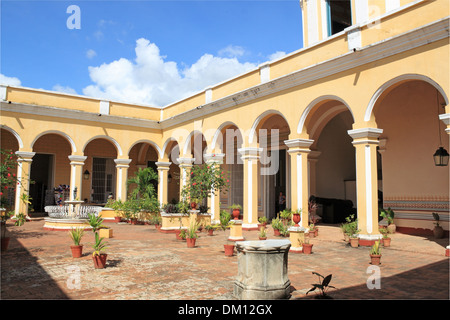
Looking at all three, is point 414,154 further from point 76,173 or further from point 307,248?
point 76,173

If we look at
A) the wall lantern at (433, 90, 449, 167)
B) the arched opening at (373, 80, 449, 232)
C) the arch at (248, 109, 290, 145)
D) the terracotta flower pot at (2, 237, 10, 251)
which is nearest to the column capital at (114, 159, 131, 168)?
the arch at (248, 109, 290, 145)

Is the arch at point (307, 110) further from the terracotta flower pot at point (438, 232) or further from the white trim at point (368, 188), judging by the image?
the terracotta flower pot at point (438, 232)

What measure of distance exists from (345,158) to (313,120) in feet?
13.6

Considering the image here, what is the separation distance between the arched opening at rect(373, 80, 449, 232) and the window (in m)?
4.52

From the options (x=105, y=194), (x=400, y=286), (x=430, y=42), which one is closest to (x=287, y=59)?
(x=430, y=42)

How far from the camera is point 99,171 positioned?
19.7 metres

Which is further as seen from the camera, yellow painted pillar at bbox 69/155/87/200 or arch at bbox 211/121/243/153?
yellow painted pillar at bbox 69/155/87/200

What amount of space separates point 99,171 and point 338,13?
555 inches

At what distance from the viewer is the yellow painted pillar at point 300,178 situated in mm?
10586

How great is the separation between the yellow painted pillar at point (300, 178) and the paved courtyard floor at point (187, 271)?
53.4 inches

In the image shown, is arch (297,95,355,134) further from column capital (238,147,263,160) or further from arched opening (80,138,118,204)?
arched opening (80,138,118,204)

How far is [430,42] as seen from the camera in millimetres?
7820

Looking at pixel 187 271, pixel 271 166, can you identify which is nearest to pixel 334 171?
pixel 271 166

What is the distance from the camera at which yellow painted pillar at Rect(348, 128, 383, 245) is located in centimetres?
879
